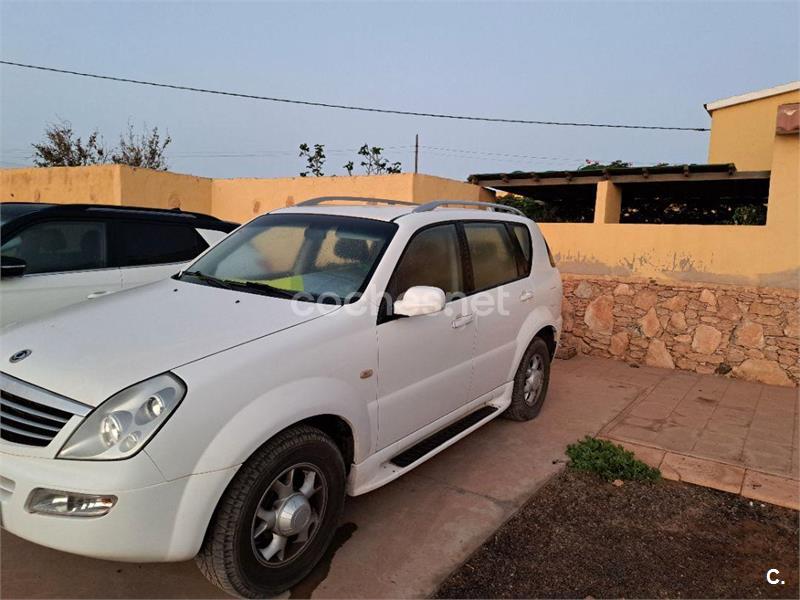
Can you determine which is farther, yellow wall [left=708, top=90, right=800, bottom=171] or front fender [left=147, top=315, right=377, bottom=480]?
yellow wall [left=708, top=90, right=800, bottom=171]

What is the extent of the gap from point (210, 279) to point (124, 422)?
4.55 feet

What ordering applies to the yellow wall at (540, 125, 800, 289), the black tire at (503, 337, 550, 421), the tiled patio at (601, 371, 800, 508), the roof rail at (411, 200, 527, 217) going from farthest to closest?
1. the yellow wall at (540, 125, 800, 289)
2. the black tire at (503, 337, 550, 421)
3. the tiled patio at (601, 371, 800, 508)
4. the roof rail at (411, 200, 527, 217)

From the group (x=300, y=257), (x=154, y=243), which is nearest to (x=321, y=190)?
(x=154, y=243)

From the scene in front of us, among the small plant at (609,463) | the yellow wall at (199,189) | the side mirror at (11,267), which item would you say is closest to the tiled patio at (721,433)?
the small plant at (609,463)

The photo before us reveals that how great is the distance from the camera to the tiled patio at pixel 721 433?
3.91 m

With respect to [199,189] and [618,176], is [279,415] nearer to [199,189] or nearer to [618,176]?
[618,176]

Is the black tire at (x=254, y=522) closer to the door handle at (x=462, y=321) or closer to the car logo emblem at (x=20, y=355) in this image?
the car logo emblem at (x=20, y=355)

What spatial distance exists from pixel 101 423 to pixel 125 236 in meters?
3.36

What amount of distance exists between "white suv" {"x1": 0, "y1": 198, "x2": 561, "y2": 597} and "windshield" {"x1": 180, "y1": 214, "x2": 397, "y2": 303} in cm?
1

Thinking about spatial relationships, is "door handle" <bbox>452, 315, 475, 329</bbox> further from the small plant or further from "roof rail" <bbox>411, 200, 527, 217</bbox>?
the small plant

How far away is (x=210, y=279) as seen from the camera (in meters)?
3.34

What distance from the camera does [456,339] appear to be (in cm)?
356

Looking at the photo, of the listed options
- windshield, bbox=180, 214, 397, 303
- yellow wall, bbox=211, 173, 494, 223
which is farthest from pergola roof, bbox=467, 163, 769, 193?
windshield, bbox=180, 214, 397, 303

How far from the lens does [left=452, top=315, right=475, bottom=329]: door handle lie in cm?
354
